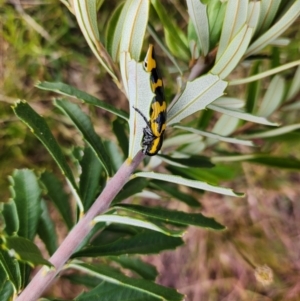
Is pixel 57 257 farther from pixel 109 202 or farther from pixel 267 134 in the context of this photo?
pixel 267 134

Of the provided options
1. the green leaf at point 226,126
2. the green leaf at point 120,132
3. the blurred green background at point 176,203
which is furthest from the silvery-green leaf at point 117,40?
the blurred green background at point 176,203

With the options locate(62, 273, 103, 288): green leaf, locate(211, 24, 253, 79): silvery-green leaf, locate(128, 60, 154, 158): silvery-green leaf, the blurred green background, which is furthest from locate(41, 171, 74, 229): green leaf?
the blurred green background

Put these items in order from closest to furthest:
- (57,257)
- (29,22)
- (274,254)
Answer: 1. (57,257)
2. (29,22)
3. (274,254)

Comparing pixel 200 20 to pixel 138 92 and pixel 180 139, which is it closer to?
pixel 138 92

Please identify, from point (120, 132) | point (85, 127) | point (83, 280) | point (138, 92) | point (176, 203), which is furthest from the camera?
point (176, 203)

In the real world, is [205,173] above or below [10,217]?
below

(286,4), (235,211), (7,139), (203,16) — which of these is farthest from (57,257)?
(235,211)

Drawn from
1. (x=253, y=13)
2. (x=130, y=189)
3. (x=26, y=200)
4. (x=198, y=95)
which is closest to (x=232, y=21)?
(x=253, y=13)
